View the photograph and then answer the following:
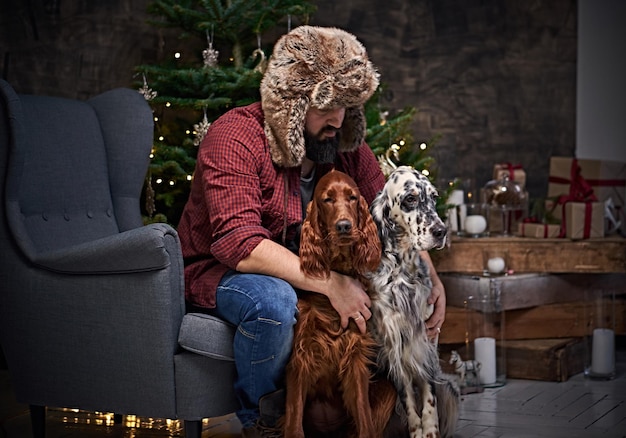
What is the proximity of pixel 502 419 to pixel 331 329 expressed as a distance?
125 cm

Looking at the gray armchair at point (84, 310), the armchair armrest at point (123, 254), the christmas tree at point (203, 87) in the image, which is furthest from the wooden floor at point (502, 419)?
the christmas tree at point (203, 87)

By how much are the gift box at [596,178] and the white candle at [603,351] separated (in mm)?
887

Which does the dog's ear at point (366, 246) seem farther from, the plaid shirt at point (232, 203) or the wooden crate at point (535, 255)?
the wooden crate at point (535, 255)

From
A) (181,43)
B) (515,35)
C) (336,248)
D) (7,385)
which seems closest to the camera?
(336,248)

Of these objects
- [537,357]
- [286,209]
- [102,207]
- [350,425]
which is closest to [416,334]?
[350,425]

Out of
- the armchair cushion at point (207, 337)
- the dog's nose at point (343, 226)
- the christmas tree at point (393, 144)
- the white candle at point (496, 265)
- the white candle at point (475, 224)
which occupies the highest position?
the christmas tree at point (393, 144)

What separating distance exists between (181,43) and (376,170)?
1.98 meters

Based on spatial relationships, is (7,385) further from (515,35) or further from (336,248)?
(515,35)

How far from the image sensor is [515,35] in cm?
533

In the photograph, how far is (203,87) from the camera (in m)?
3.97

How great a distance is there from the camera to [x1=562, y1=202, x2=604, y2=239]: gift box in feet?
14.5

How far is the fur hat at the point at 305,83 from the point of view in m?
2.66

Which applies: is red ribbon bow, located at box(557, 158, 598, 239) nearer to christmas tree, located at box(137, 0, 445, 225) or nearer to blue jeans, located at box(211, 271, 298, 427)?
christmas tree, located at box(137, 0, 445, 225)

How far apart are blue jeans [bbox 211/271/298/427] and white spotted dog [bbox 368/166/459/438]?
0.28 meters
